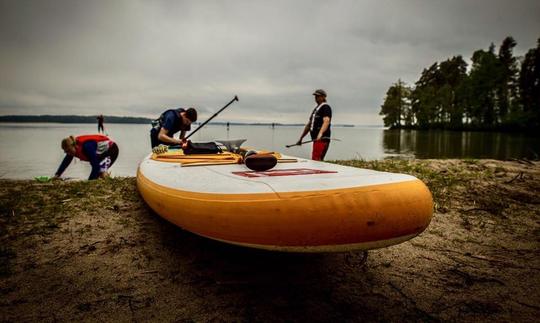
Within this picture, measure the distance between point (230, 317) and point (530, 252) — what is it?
317cm

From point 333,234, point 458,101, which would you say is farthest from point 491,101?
point 333,234

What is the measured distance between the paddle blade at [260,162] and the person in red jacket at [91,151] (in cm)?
519

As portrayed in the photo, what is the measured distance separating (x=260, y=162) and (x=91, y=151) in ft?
17.4

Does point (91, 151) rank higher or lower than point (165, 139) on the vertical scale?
lower

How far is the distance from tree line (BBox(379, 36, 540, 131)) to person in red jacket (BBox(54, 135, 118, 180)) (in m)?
48.9

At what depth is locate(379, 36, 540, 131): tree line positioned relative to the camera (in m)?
40.4

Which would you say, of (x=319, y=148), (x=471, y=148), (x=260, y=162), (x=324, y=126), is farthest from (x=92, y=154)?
(x=471, y=148)

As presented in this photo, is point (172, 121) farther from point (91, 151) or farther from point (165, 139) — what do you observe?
point (91, 151)

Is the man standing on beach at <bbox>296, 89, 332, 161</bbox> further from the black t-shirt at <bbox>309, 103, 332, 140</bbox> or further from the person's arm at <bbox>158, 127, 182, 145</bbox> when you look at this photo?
the person's arm at <bbox>158, 127, 182, 145</bbox>

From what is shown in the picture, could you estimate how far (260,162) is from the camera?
9.45 ft

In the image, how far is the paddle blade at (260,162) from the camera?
9.41ft

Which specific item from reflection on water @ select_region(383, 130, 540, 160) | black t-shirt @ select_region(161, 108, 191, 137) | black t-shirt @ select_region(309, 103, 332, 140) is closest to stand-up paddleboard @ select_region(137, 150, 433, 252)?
black t-shirt @ select_region(161, 108, 191, 137)

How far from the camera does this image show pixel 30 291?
2342 millimetres

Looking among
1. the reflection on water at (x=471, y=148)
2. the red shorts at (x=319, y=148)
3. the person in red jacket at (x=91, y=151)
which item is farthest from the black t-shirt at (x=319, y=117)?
the reflection on water at (x=471, y=148)
